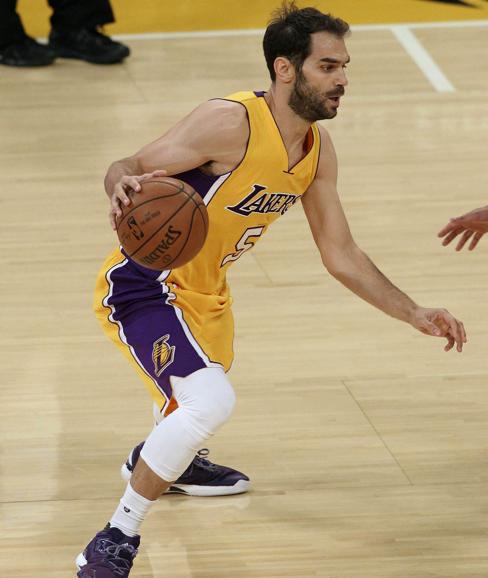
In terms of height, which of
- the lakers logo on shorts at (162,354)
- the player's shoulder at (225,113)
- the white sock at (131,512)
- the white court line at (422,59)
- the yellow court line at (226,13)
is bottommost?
the yellow court line at (226,13)

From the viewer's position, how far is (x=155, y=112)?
827 centimetres

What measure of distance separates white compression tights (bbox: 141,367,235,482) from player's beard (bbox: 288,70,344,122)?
2.95 feet

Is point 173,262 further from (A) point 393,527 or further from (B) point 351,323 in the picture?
(B) point 351,323

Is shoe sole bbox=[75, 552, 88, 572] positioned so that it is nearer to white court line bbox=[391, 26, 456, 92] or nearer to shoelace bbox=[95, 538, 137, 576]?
shoelace bbox=[95, 538, 137, 576]

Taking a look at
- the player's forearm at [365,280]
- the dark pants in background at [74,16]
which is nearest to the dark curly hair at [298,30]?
the player's forearm at [365,280]

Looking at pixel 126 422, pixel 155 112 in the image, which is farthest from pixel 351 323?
pixel 155 112

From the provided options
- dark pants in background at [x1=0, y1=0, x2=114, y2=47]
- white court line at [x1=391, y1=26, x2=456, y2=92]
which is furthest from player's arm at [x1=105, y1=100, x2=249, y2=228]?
dark pants in background at [x1=0, y1=0, x2=114, y2=47]

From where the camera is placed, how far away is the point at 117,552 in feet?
12.1

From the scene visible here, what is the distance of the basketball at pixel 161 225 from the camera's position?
11.8ft

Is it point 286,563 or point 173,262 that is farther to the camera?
point 286,563

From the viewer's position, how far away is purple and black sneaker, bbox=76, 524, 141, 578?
143 inches

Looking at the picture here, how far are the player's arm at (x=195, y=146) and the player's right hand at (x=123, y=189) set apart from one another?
0.41 ft

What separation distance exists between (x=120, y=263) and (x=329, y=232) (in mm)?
697

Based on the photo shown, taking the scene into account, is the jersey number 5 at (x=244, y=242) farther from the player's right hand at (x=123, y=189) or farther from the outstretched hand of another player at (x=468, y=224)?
the outstretched hand of another player at (x=468, y=224)
